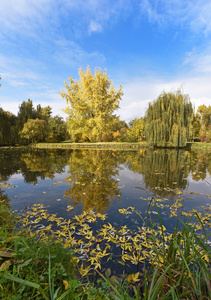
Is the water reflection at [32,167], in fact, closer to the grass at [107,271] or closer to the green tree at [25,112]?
the grass at [107,271]

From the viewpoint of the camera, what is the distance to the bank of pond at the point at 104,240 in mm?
1332

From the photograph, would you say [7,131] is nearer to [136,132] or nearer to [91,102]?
[91,102]

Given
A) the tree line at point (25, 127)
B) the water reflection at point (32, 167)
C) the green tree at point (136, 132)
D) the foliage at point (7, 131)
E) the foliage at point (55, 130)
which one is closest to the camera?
the water reflection at point (32, 167)

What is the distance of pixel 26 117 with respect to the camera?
3459 centimetres

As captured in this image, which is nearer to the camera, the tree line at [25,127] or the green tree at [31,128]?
the tree line at [25,127]

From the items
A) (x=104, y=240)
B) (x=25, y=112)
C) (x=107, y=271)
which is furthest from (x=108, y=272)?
(x=25, y=112)

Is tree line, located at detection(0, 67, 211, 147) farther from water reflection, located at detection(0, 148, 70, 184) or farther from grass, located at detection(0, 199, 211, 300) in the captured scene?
grass, located at detection(0, 199, 211, 300)

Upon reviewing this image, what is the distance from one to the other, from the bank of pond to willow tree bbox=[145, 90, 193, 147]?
1446cm

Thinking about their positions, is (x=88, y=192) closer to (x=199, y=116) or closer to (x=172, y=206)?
(x=172, y=206)

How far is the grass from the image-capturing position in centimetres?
121

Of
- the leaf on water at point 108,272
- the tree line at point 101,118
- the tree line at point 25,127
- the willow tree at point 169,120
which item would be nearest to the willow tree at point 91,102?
the tree line at point 101,118

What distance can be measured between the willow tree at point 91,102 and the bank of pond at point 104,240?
62.6 ft

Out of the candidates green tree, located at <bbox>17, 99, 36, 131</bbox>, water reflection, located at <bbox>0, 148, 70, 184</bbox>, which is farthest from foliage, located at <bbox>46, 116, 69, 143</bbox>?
water reflection, located at <bbox>0, 148, 70, 184</bbox>

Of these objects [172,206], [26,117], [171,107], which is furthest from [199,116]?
[172,206]
